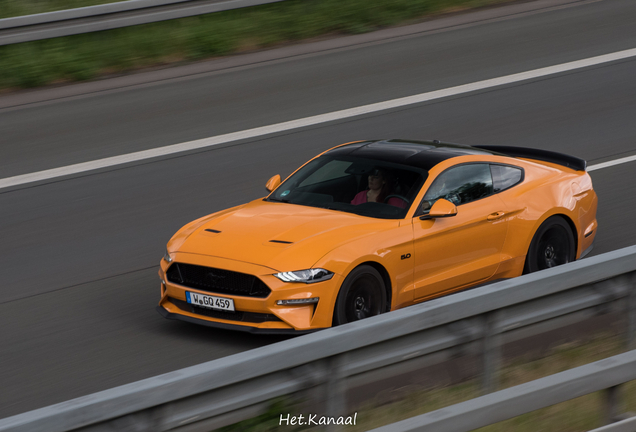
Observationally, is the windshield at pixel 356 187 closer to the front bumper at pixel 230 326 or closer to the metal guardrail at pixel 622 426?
the front bumper at pixel 230 326

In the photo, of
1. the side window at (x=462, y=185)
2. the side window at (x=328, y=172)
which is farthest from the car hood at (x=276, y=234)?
the side window at (x=462, y=185)

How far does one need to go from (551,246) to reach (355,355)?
15.7ft

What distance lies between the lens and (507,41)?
1628cm

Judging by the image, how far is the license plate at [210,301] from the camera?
6.61 metres

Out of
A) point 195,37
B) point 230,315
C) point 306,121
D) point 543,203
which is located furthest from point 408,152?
point 195,37

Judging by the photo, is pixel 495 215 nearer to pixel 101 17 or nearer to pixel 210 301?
pixel 210 301

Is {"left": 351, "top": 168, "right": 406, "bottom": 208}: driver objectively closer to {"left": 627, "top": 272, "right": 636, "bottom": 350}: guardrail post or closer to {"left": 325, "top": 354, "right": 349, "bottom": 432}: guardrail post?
{"left": 627, "top": 272, "right": 636, "bottom": 350}: guardrail post

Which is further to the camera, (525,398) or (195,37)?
(195,37)

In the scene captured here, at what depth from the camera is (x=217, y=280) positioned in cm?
670

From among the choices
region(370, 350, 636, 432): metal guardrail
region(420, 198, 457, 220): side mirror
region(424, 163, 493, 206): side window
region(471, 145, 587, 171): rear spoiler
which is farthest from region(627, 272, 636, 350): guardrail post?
region(471, 145, 587, 171): rear spoiler

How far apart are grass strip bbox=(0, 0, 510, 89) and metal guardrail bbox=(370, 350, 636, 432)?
11609mm

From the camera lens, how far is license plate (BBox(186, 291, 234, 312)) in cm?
661

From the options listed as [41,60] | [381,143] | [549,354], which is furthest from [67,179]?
[549,354]

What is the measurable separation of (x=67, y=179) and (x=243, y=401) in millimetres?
8210
